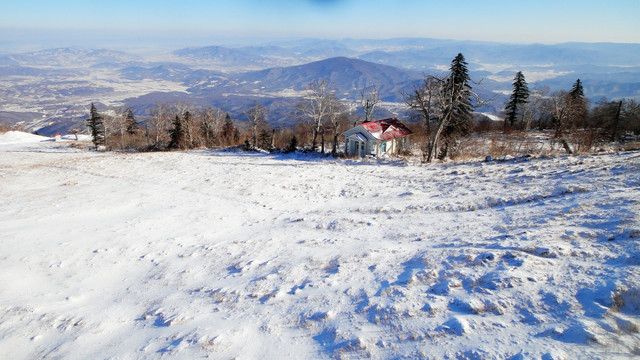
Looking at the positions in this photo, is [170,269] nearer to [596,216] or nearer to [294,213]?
[294,213]

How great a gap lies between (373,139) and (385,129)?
2586mm

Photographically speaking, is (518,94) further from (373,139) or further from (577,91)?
(373,139)

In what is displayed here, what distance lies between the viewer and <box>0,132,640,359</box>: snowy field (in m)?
4.63

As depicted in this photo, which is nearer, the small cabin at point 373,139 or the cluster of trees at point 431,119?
the cluster of trees at point 431,119

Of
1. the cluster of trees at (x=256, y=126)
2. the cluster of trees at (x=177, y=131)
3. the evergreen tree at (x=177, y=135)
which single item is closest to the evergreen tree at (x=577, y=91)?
the cluster of trees at (x=256, y=126)

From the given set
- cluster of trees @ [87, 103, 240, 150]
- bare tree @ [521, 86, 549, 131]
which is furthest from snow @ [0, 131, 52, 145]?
bare tree @ [521, 86, 549, 131]

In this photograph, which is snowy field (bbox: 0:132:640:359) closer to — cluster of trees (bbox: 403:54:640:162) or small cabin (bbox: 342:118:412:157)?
cluster of trees (bbox: 403:54:640:162)

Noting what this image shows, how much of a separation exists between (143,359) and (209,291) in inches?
81.9

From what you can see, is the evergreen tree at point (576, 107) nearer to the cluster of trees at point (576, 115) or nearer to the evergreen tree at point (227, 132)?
the cluster of trees at point (576, 115)

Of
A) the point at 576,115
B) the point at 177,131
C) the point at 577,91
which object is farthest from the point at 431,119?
the point at 577,91

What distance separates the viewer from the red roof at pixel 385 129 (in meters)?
29.4

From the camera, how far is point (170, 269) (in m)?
8.08

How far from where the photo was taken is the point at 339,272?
6887 millimetres

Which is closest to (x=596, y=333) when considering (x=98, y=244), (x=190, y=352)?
(x=190, y=352)
